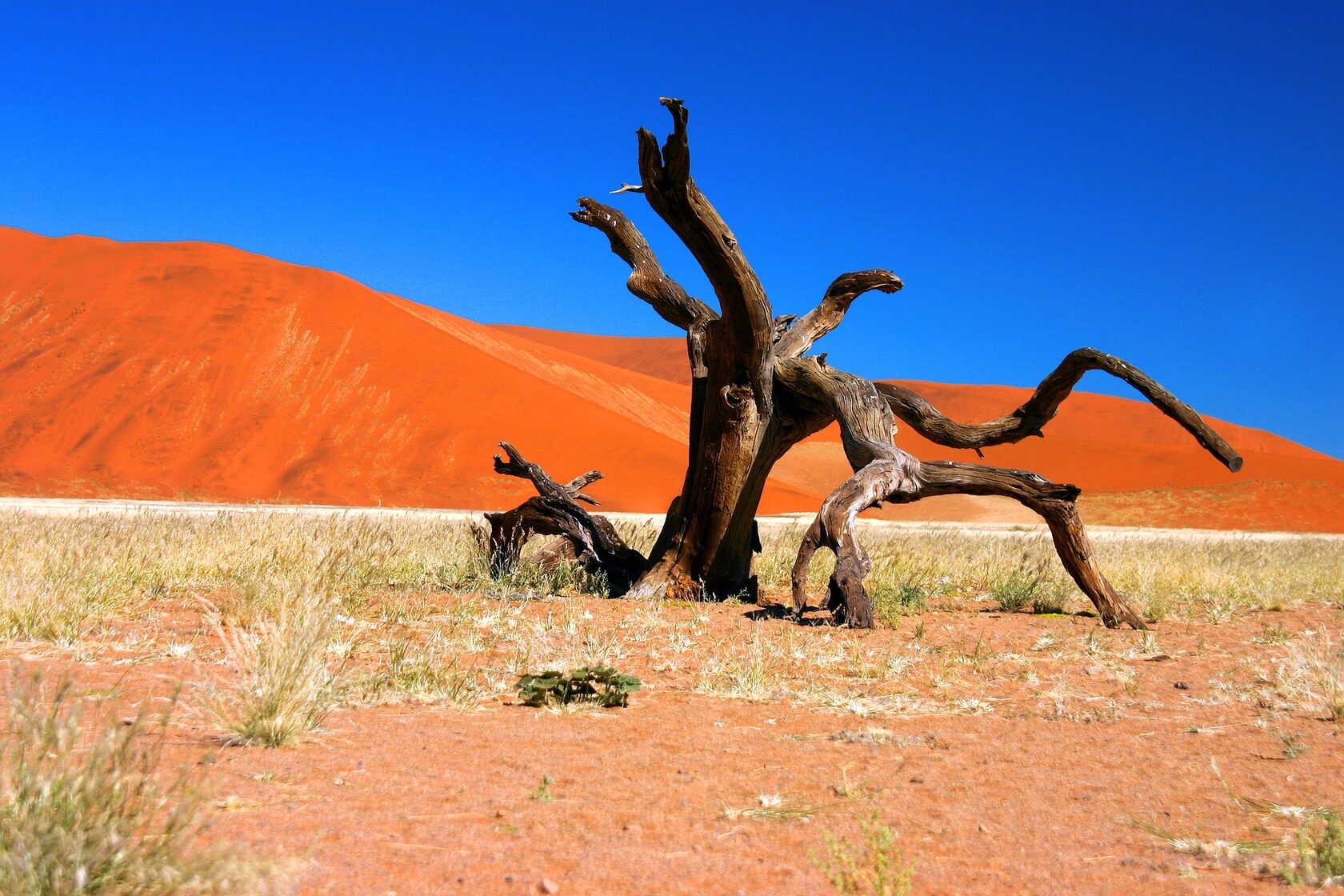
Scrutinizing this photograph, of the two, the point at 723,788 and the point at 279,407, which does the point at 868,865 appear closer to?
the point at 723,788

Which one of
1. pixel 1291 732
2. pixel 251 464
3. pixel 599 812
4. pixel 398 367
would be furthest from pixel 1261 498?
pixel 599 812

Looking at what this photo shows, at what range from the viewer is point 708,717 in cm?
466

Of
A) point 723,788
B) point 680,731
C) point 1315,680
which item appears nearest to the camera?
point 723,788

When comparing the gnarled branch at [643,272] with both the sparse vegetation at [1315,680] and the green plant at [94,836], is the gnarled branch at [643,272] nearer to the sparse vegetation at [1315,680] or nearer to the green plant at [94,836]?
the sparse vegetation at [1315,680]

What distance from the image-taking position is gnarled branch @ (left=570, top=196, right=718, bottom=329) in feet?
31.5

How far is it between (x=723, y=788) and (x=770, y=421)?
18.5ft

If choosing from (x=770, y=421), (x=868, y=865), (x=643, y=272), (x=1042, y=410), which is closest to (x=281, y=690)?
(x=868, y=865)

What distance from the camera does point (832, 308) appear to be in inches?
378

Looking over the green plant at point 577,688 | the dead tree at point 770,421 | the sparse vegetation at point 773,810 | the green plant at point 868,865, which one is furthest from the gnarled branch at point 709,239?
the green plant at point 868,865

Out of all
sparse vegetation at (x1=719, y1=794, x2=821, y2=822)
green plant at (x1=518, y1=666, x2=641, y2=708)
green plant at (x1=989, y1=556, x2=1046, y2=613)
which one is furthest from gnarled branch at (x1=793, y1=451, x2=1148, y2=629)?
sparse vegetation at (x1=719, y1=794, x2=821, y2=822)

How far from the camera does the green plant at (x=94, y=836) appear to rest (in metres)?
2.18

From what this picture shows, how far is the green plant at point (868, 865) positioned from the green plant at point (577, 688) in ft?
6.46

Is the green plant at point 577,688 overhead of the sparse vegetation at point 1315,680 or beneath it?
beneath

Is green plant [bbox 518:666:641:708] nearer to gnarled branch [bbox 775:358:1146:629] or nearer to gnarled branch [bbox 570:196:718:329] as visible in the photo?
gnarled branch [bbox 775:358:1146:629]
